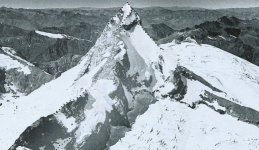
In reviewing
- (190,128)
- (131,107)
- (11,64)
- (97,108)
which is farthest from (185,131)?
(11,64)

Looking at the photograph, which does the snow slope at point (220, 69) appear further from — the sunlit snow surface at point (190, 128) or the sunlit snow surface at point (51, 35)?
the sunlit snow surface at point (51, 35)

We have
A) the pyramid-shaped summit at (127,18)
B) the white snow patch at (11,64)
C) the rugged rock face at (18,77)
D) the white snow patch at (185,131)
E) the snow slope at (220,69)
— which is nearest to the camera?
the white snow patch at (185,131)

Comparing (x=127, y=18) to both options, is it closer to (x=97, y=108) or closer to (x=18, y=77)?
(x=97, y=108)

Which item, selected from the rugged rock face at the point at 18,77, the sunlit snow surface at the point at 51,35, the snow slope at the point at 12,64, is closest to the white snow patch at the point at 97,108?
the rugged rock face at the point at 18,77

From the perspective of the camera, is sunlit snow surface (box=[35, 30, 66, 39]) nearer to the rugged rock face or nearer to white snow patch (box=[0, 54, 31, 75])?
white snow patch (box=[0, 54, 31, 75])

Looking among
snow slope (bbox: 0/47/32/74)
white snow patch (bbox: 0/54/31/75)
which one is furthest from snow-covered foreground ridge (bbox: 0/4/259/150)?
snow slope (bbox: 0/47/32/74)

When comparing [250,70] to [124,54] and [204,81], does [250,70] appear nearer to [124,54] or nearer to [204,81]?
[204,81]

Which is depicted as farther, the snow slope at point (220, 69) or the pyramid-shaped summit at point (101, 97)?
the snow slope at point (220, 69)

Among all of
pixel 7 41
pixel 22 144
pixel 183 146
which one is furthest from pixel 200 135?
pixel 7 41
